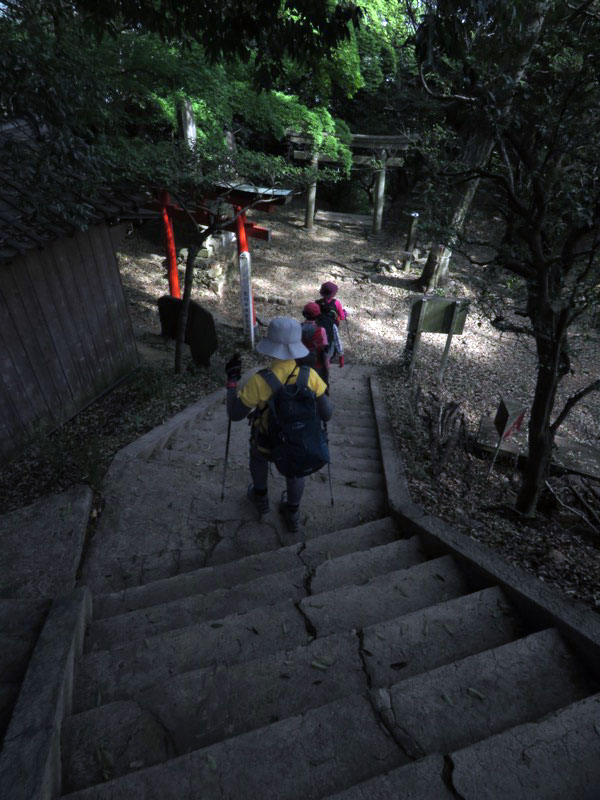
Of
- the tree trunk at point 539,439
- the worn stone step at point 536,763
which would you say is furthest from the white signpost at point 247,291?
the worn stone step at point 536,763

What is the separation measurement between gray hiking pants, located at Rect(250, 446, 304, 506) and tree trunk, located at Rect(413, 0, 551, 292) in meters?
3.07

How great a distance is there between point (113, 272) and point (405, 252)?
13.8 meters

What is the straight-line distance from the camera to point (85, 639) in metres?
2.58

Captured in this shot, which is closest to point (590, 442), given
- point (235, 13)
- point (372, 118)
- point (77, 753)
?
point (235, 13)

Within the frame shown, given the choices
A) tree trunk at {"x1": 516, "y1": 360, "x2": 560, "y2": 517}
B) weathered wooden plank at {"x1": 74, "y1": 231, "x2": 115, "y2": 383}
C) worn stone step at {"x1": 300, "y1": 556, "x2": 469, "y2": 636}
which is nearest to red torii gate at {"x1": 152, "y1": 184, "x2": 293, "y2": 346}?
weathered wooden plank at {"x1": 74, "y1": 231, "x2": 115, "y2": 383}

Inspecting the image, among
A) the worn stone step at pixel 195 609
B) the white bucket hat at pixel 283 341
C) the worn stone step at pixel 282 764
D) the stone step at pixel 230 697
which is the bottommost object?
the worn stone step at pixel 195 609

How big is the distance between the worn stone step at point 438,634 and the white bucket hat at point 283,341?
1.84 m

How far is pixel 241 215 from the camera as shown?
9.45 meters

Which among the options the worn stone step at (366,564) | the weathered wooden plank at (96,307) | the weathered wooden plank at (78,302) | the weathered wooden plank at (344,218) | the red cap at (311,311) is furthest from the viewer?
the weathered wooden plank at (344,218)

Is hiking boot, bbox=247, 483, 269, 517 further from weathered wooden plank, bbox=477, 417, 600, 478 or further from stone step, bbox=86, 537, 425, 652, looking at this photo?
weathered wooden plank, bbox=477, 417, 600, 478

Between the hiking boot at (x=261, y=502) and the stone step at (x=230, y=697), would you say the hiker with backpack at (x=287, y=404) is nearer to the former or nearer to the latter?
the hiking boot at (x=261, y=502)

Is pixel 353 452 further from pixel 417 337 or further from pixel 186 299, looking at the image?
pixel 417 337

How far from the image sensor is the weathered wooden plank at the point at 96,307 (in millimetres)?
6625

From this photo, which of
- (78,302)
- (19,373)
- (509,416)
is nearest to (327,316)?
(509,416)
